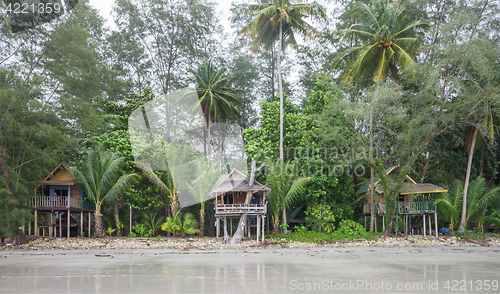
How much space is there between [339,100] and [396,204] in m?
6.96

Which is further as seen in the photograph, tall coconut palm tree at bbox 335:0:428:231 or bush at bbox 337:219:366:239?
tall coconut palm tree at bbox 335:0:428:231

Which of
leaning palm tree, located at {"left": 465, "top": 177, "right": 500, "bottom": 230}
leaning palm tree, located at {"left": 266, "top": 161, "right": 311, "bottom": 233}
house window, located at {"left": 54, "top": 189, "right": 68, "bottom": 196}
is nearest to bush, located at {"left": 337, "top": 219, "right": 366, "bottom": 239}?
leaning palm tree, located at {"left": 266, "top": 161, "right": 311, "bottom": 233}

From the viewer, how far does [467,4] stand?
21.8 metres

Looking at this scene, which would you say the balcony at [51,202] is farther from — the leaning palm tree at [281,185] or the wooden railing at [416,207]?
the wooden railing at [416,207]

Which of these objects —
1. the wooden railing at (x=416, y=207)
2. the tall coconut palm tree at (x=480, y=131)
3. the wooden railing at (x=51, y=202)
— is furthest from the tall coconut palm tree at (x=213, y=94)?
the tall coconut palm tree at (x=480, y=131)

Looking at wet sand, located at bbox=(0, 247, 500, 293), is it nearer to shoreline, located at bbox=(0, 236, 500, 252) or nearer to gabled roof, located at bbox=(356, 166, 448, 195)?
shoreline, located at bbox=(0, 236, 500, 252)

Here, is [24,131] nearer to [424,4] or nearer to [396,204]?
[396,204]

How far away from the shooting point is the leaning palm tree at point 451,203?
851 inches

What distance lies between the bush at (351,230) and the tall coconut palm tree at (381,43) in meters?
1.18

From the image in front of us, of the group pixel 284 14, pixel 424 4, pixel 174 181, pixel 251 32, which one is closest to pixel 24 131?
pixel 174 181

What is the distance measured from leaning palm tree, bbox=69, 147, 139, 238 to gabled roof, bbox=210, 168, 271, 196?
5346 mm

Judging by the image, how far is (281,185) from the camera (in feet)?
70.3

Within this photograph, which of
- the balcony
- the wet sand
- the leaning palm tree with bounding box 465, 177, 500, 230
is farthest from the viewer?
the leaning palm tree with bounding box 465, 177, 500, 230

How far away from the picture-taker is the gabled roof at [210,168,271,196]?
1983cm
